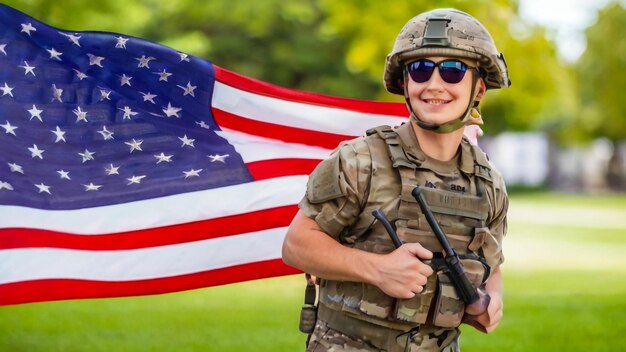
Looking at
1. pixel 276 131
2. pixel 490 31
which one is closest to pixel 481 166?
pixel 276 131

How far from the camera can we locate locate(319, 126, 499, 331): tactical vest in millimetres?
3248

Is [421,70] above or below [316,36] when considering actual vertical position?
below

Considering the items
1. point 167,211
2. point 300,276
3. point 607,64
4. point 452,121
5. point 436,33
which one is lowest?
point 452,121

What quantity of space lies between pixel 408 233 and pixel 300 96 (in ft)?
7.01

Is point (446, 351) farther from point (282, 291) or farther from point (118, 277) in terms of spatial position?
point (282, 291)

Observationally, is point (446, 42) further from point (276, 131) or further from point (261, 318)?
point (261, 318)

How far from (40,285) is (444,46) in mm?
2376

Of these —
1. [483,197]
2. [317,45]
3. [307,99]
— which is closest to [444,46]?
[483,197]

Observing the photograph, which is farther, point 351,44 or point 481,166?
point 351,44

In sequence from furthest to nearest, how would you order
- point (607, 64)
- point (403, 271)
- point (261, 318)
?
point (607, 64), point (261, 318), point (403, 271)

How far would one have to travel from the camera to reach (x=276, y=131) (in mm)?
5219

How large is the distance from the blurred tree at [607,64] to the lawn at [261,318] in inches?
1505

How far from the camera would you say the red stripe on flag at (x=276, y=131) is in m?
5.07

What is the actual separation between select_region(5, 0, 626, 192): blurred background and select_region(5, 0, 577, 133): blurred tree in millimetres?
38
